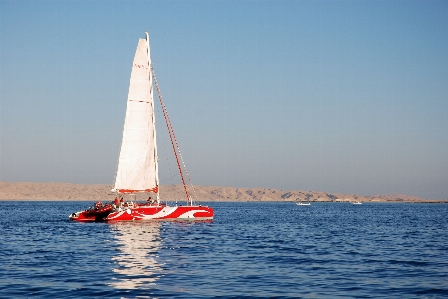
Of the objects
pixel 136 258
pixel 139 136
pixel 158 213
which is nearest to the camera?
pixel 136 258

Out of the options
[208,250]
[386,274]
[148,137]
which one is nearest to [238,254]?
[208,250]

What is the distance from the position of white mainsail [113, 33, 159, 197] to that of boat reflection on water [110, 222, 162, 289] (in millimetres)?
11080

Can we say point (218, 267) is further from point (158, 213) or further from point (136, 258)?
point (158, 213)

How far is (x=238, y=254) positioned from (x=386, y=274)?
30.9 feet

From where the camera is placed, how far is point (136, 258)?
30.4 metres

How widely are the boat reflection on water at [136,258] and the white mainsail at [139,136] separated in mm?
11080

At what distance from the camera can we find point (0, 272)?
2502cm

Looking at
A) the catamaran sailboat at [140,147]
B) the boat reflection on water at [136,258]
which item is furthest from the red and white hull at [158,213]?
the boat reflection on water at [136,258]

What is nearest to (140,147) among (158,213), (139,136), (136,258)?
(139,136)

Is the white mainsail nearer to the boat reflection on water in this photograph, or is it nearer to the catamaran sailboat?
the catamaran sailboat

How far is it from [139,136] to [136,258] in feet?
107

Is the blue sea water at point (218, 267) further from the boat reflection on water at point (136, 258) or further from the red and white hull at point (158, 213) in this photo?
the red and white hull at point (158, 213)

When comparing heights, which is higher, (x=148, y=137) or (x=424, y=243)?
(x=148, y=137)

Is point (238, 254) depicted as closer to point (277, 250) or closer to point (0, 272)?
point (277, 250)
